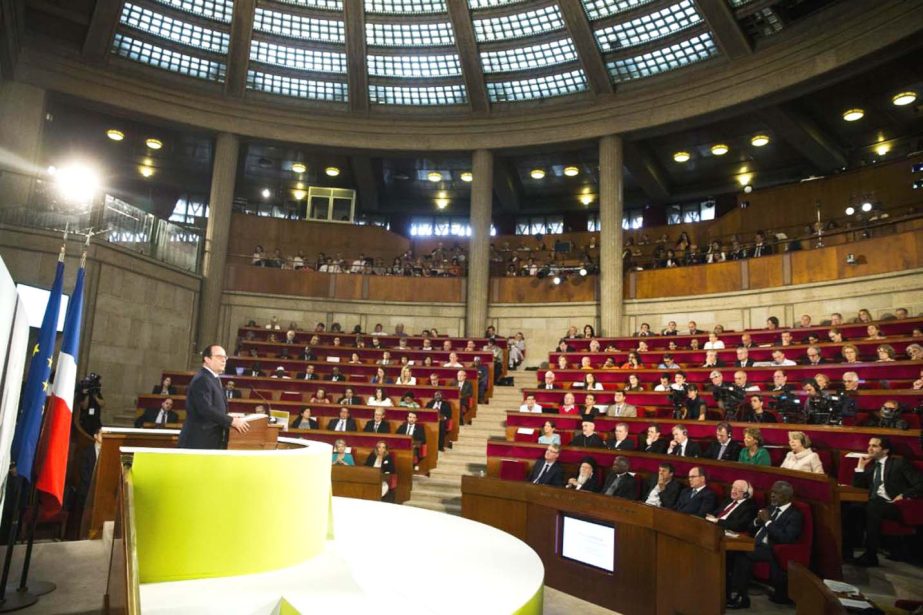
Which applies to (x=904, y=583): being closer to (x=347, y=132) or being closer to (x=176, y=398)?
(x=176, y=398)

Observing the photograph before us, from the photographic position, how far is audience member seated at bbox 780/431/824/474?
6074 millimetres

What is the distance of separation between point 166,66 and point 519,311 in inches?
430

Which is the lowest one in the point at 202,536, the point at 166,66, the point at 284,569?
the point at 284,569

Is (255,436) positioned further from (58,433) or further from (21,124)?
(21,124)

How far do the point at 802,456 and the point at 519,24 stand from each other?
12.6 m

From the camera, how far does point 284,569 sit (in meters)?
2.62

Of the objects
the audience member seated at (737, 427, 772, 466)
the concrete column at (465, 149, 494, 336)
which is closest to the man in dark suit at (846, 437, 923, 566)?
the audience member seated at (737, 427, 772, 466)

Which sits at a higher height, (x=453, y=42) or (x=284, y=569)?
(x=453, y=42)

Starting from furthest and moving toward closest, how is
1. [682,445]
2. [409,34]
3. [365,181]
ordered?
[365,181] → [409,34] → [682,445]

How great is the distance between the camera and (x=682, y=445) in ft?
23.4

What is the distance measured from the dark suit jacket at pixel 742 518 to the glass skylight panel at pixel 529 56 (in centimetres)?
1268

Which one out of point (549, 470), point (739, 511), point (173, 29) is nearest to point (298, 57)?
point (173, 29)

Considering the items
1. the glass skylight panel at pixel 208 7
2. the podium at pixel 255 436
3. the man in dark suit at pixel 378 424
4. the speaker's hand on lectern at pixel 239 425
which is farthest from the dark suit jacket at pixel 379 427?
the glass skylight panel at pixel 208 7

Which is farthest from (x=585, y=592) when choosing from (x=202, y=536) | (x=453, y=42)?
(x=453, y=42)
